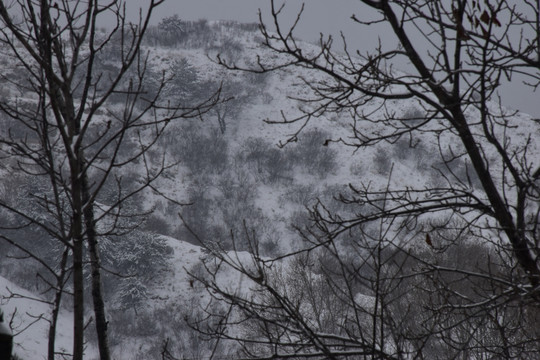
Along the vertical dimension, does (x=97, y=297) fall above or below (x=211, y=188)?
below

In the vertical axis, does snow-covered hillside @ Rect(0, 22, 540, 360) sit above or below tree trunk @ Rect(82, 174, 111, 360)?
above

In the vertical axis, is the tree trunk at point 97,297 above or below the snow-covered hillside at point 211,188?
below

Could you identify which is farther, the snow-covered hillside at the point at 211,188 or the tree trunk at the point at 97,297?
the snow-covered hillside at the point at 211,188

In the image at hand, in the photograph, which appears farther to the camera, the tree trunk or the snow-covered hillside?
the snow-covered hillside

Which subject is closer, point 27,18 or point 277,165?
point 27,18

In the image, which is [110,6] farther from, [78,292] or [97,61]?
[97,61]

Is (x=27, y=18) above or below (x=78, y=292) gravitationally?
above

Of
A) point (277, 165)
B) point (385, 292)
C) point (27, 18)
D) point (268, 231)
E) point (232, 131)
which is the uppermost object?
point (232, 131)

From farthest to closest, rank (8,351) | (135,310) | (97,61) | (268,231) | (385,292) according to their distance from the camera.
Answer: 1. (97,61)
2. (268,231)
3. (135,310)
4. (385,292)
5. (8,351)

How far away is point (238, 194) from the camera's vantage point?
151 ft

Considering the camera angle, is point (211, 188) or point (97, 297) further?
point (211, 188)

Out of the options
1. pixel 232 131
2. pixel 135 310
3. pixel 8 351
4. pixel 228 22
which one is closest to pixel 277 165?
pixel 232 131

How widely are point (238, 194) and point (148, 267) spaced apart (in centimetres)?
1856

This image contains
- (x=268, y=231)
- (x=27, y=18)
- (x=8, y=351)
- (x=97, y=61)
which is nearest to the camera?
(x=8, y=351)
